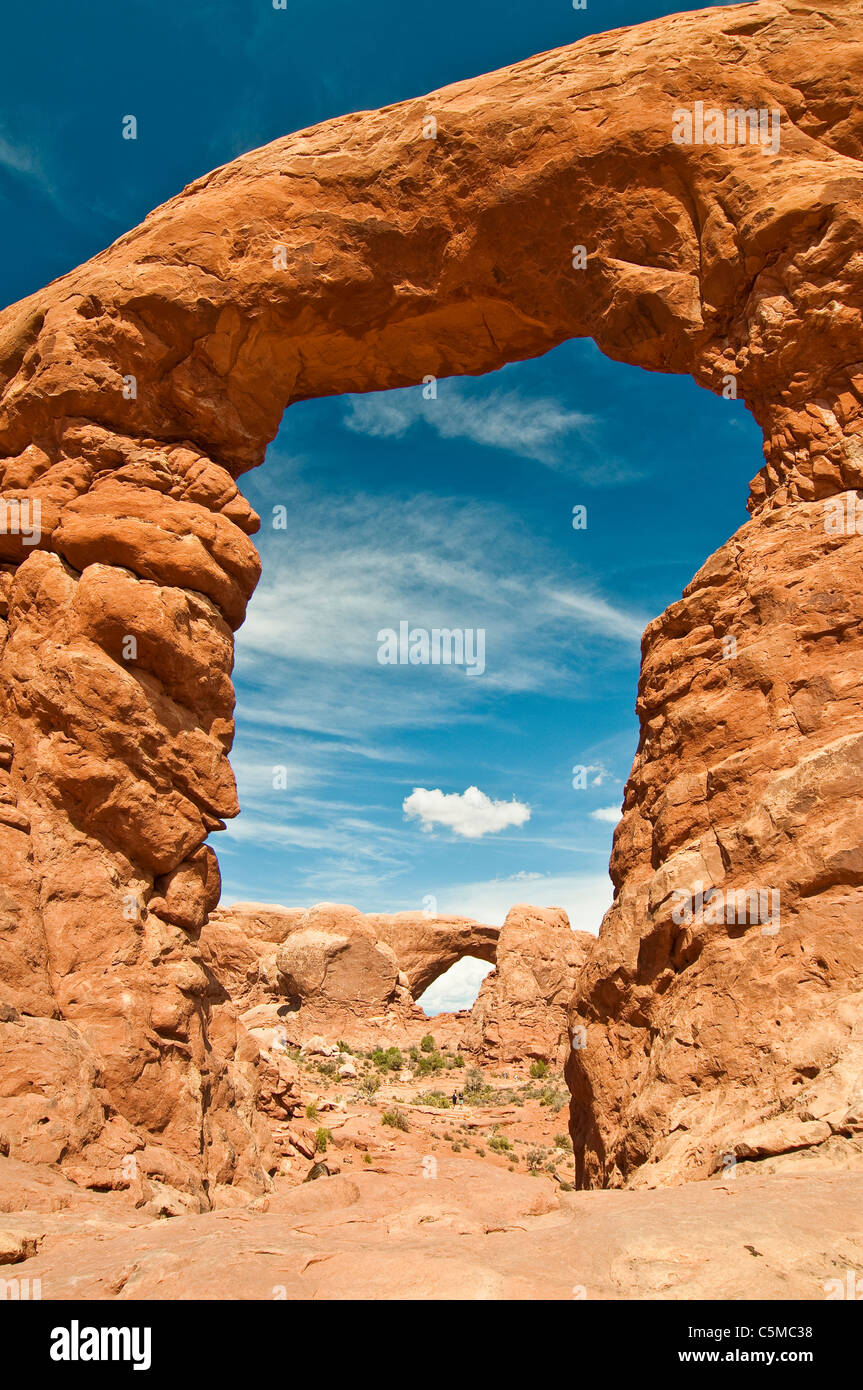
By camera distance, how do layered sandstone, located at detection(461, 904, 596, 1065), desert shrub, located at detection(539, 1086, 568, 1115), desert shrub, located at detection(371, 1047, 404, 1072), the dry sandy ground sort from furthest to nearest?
layered sandstone, located at detection(461, 904, 596, 1065)
desert shrub, located at detection(371, 1047, 404, 1072)
desert shrub, located at detection(539, 1086, 568, 1115)
the dry sandy ground

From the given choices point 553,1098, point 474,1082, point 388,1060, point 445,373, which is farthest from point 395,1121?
point 445,373

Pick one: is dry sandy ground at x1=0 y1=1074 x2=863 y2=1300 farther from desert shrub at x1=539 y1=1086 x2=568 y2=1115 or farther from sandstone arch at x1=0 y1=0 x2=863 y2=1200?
desert shrub at x1=539 y1=1086 x2=568 y2=1115

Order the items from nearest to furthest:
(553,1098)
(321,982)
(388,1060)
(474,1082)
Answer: (553,1098), (474,1082), (388,1060), (321,982)

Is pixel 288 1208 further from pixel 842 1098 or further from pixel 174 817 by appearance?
pixel 174 817

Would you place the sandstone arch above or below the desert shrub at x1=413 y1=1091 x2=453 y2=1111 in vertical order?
above

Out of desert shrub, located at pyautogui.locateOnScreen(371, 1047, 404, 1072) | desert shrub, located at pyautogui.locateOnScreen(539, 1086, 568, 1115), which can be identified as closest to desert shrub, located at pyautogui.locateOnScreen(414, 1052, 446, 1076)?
desert shrub, located at pyautogui.locateOnScreen(371, 1047, 404, 1072)

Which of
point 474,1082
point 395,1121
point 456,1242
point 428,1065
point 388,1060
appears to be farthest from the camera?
point 428,1065

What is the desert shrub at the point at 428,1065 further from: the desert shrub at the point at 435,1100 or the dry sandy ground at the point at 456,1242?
the dry sandy ground at the point at 456,1242

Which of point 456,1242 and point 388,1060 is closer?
point 456,1242

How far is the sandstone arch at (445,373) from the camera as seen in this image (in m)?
6.01

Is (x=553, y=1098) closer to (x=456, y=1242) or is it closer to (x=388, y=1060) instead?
(x=388, y=1060)

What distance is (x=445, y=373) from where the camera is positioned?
35.2 ft

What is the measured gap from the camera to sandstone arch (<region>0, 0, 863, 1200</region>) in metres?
6.01

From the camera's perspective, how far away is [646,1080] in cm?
579
